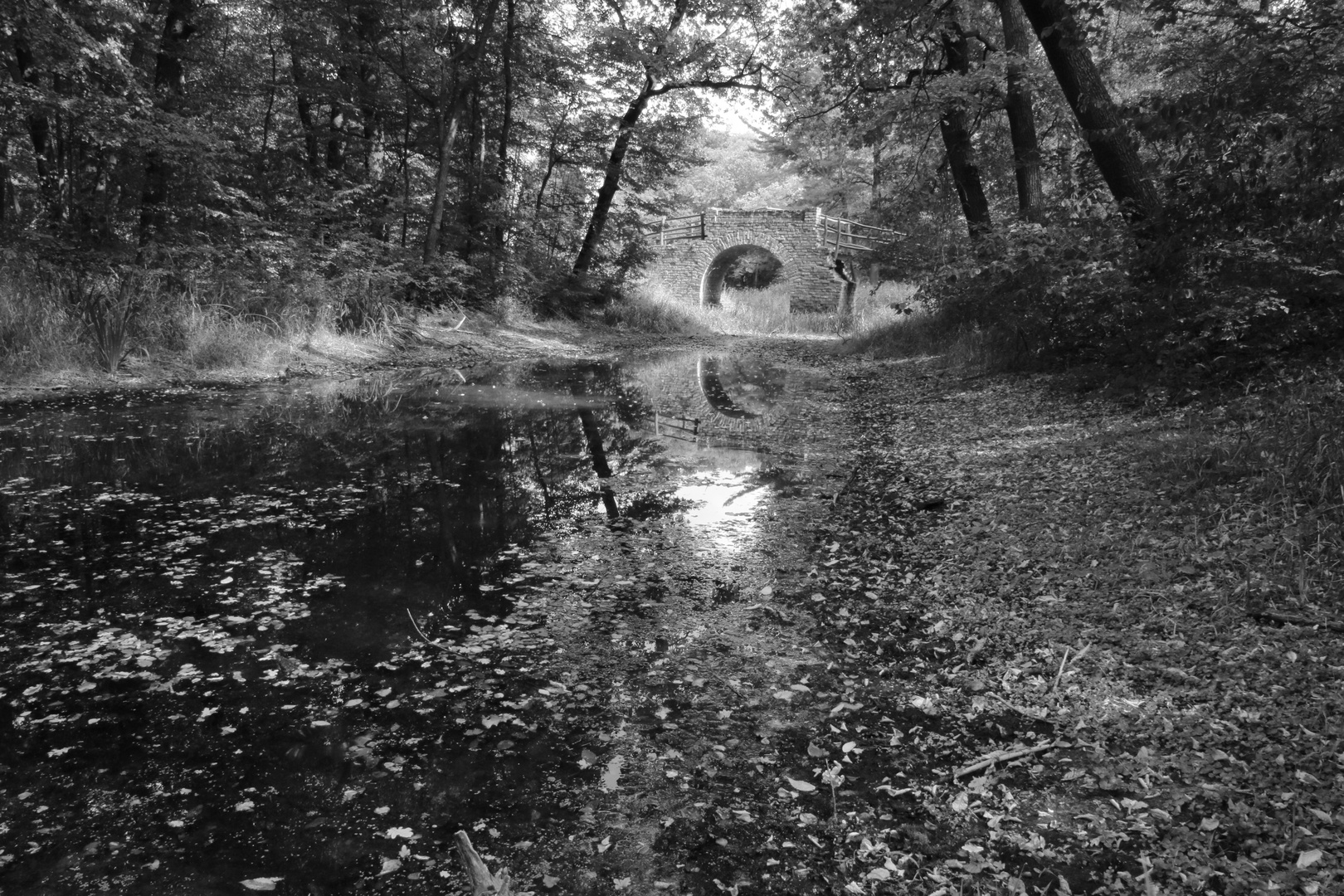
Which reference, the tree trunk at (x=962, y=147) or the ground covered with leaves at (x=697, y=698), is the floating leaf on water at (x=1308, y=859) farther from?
the tree trunk at (x=962, y=147)

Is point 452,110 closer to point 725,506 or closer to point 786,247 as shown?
point 725,506

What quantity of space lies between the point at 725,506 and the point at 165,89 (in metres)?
11.5

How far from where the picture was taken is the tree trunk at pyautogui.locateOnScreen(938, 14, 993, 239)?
12344mm

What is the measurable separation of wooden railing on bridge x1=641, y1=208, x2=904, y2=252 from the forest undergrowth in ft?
83.1

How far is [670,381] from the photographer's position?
11.9 metres

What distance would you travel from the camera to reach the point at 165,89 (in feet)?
37.8

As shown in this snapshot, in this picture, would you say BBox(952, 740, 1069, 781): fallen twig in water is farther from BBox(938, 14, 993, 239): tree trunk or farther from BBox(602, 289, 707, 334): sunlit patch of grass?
BBox(602, 289, 707, 334): sunlit patch of grass

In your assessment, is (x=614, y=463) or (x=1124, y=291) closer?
(x=614, y=463)

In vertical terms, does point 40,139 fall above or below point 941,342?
above

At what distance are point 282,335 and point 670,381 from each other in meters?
5.48

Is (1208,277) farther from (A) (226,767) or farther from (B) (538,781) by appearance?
(A) (226,767)

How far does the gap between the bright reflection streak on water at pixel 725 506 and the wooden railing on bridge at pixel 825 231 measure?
24.4 m

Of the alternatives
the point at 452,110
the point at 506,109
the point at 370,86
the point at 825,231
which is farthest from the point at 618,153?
the point at 825,231

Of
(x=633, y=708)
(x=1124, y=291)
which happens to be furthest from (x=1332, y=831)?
(x=1124, y=291)
